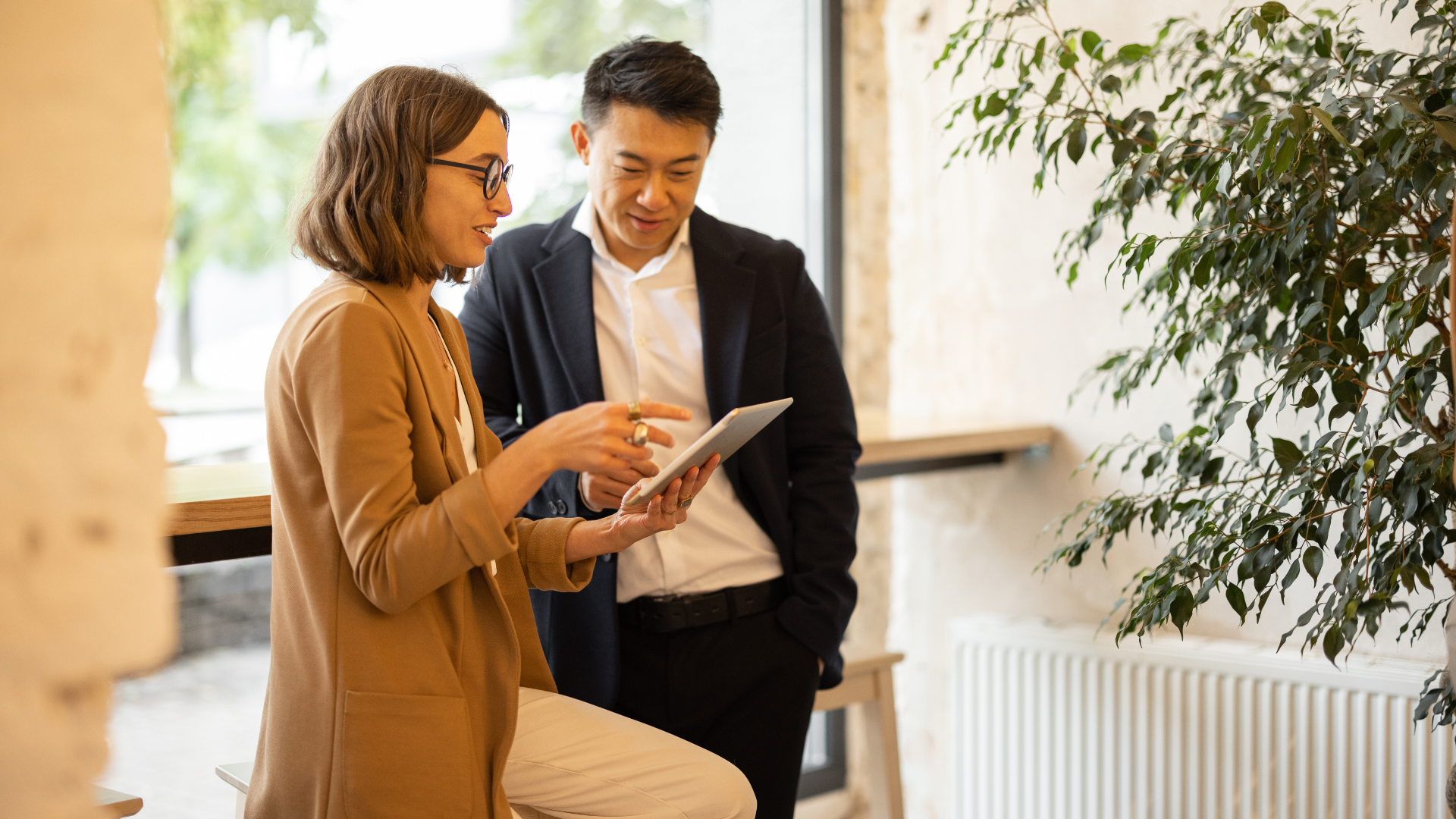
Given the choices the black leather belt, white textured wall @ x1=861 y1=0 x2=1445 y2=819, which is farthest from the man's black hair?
white textured wall @ x1=861 y1=0 x2=1445 y2=819

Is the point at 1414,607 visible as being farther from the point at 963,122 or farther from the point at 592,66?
the point at 592,66

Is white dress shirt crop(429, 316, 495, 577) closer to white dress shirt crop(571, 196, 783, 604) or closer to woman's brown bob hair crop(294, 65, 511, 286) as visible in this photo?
woman's brown bob hair crop(294, 65, 511, 286)

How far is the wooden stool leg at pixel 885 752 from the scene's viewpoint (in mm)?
2572

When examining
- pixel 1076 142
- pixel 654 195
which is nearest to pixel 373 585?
pixel 654 195

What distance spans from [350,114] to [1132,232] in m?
2.06

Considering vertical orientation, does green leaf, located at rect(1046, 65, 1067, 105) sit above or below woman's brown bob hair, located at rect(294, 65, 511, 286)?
above

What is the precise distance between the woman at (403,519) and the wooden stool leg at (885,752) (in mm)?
1174

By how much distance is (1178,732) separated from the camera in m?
2.64

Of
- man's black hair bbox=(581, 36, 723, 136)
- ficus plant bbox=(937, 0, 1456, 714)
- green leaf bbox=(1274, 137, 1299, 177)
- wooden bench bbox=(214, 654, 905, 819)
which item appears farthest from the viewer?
wooden bench bbox=(214, 654, 905, 819)

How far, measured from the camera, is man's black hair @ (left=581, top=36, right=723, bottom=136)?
1784 mm

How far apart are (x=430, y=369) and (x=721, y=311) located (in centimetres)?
70

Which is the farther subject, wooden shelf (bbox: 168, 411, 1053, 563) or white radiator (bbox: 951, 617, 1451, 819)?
white radiator (bbox: 951, 617, 1451, 819)

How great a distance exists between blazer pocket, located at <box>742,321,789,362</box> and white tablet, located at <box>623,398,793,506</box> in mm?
418

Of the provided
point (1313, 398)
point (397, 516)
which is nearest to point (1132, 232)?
point (1313, 398)
